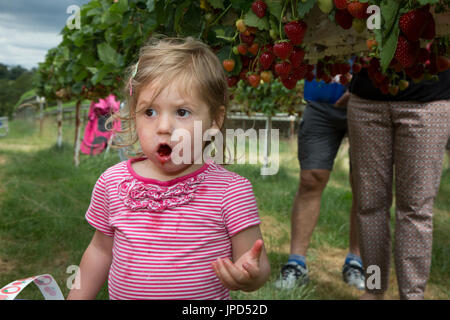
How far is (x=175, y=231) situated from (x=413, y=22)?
28.8 inches

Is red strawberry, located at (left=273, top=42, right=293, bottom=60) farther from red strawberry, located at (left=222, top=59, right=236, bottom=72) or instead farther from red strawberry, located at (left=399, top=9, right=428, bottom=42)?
red strawberry, located at (left=399, top=9, right=428, bottom=42)

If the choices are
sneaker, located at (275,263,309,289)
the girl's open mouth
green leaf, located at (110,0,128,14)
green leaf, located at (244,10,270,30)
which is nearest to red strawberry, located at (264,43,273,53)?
green leaf, located at (244,10,270,30)

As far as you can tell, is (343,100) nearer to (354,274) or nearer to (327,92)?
(327,92)

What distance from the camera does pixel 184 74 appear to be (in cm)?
109

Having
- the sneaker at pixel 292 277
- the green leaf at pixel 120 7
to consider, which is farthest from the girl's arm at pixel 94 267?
the sneaker at pixel 292 277

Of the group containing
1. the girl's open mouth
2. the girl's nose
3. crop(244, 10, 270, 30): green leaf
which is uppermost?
crop(244, 10, 270, 30): green leaf

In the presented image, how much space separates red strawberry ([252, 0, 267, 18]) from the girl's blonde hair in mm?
173

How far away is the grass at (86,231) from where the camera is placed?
278 cm

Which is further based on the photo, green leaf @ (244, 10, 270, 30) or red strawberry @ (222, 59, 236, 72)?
red strawberry @ (222, 59, 236, 72)

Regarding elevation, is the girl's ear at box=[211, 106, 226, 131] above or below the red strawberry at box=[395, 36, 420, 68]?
below

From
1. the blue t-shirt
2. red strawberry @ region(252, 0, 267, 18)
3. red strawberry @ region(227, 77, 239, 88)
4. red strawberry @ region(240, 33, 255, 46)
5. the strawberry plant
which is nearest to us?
the strawberry plant

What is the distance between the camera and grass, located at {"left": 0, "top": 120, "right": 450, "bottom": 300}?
2.78 metres

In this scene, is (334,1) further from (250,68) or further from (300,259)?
(300,259)
